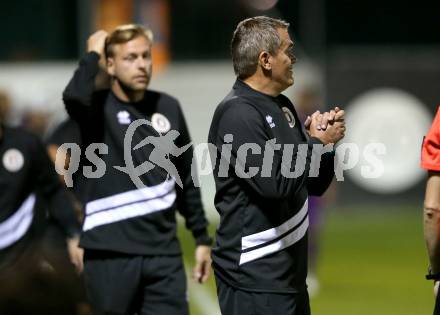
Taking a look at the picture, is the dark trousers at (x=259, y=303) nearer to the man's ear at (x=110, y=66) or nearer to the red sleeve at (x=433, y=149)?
the red sleeve at (x=433, y=149)

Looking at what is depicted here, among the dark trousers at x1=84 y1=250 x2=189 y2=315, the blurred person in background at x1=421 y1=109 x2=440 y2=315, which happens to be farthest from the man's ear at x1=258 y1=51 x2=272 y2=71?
the dark trousers at x1=84 y1=250 x2=189 y2=315

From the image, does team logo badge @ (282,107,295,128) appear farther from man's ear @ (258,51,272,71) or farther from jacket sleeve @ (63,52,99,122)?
jacket sleeve @ (63,52,99,122)

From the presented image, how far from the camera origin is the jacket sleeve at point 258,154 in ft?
14.8

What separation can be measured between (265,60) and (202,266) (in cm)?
163

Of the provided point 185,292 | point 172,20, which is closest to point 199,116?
point 172,20

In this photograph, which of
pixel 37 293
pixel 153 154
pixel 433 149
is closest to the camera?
pixel 37 293

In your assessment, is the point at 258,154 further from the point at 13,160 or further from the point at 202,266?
the point at 13,160

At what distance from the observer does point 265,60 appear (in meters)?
4.74

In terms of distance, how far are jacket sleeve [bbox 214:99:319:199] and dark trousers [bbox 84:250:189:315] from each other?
1148 mm

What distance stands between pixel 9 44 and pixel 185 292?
41.2 feet

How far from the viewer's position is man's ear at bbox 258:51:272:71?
4.73m

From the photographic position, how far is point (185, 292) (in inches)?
228

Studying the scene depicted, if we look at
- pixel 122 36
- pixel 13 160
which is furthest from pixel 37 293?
pixel 13 160

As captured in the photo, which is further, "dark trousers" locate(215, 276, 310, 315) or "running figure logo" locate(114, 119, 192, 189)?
"running figure logo" locate(114, 119, 192, 189)
